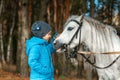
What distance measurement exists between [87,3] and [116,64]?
1181 centimetres

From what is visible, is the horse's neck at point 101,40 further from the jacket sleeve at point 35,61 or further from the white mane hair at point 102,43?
the jacket sleeve at point 35,61

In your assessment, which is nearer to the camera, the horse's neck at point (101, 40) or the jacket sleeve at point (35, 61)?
the jacket sleeve at point (35, 61)

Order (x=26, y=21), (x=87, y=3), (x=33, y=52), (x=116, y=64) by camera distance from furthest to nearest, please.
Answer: (x=87, y=3) < (x=26, y=21) < (x=116, y=64) < (x=33, y=52)

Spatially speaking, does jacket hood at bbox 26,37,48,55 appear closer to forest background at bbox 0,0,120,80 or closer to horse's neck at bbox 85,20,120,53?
horse's neck at bbox 85,20,120,53

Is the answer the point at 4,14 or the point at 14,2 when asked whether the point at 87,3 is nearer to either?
the point at 14,2

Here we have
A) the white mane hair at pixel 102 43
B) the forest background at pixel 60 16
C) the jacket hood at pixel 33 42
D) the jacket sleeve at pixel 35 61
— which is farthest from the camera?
the forest background at pixel 60 16

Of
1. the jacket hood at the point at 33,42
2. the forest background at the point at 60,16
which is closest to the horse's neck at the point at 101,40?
the jacket hood at the point at 33,42

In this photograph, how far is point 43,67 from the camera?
5.41 meters

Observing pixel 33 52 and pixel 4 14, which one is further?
pixel 4 14

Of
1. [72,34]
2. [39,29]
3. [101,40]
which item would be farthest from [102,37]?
[39,29]

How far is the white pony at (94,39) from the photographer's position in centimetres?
633

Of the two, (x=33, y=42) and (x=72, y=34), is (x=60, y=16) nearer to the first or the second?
A: (x=72, y=34)

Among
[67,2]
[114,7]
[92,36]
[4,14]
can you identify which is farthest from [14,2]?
[92,36]

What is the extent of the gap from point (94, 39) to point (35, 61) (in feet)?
4.88
